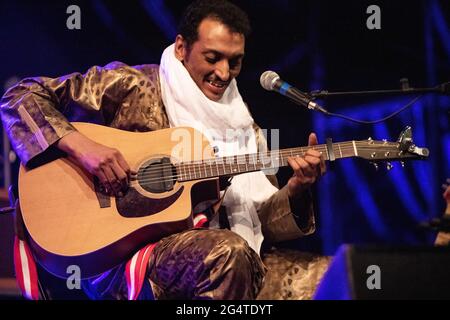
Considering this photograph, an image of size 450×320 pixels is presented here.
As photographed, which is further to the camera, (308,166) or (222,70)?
(222,70)

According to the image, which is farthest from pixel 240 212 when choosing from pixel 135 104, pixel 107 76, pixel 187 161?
pixel 107 76

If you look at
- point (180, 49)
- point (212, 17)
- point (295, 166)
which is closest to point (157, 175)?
point (295, 166)

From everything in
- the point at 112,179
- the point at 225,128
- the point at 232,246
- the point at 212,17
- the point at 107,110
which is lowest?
the point at 232,246

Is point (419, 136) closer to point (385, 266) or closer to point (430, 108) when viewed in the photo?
point (430, 108)

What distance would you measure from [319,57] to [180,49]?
143cm

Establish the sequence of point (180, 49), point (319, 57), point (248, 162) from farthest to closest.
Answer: point (319, 57) → point (180, 49) → point (248, 162)

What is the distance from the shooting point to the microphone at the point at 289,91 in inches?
118

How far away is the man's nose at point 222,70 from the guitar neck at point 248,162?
0.55 m

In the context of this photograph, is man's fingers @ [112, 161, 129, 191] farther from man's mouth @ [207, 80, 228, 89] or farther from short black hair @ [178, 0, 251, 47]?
short black hair @ [178, 0, 251, 47]

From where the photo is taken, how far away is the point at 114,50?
15.4ft

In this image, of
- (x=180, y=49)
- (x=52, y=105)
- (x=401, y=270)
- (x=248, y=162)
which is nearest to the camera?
(x=401, y=270)

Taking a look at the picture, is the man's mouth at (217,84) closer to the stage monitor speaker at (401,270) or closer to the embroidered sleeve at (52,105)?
the embroidered sleeve at (52,105)

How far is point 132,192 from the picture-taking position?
316cm

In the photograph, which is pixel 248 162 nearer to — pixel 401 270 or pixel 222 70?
pixel 222 70
